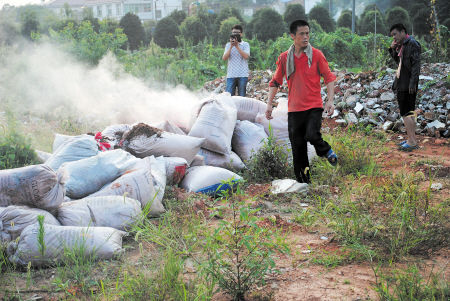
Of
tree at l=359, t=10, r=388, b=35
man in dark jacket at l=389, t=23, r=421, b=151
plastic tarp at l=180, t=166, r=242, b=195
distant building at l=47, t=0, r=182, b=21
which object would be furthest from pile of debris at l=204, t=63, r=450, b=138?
distant building at l=47, t=0, r=182, b=21

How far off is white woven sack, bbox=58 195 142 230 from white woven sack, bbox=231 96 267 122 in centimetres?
221

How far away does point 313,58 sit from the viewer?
372cm

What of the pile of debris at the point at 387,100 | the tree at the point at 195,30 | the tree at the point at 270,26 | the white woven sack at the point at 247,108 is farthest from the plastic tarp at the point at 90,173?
the tree at the point at 195,30

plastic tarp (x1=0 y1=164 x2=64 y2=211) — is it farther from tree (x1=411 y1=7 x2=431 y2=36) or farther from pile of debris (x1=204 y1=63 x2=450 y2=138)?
tree (x1=411 y1=7 x2=431 y2=36)

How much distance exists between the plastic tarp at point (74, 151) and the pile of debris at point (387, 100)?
364 cm

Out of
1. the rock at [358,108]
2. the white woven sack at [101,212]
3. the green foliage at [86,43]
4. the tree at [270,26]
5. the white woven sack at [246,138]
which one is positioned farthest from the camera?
the tree at [270,26]

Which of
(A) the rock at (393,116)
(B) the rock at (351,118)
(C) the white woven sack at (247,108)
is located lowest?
(B) the rock at (351,118)

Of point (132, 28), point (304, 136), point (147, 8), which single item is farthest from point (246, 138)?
point (147, 8)

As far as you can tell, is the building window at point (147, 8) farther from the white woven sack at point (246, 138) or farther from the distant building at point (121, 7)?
the white woven sack at point (246, 138)

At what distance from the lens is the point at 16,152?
3.99 metres

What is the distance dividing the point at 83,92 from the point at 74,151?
13.5 ft

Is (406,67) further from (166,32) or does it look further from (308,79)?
(166,32)

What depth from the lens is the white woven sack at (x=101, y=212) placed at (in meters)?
2.81

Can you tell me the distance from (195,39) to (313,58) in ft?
67.5
